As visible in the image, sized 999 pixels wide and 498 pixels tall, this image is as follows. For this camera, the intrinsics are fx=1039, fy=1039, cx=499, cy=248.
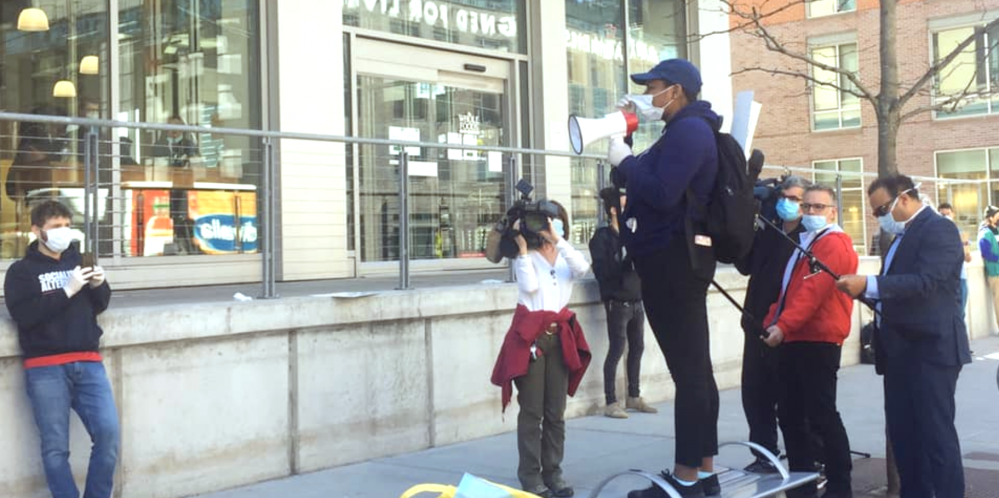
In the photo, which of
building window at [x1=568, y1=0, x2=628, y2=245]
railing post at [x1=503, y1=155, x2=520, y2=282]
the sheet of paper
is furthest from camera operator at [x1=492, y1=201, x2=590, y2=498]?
building window at [x1=568, y1=0, x2=628, y2=245]

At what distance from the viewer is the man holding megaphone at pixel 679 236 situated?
4.68 meters

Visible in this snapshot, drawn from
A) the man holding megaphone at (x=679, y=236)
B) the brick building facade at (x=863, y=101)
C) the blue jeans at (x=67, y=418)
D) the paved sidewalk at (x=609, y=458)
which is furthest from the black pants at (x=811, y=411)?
the brick building facade at (x=863, y=101)

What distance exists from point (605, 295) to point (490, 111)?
403 cm

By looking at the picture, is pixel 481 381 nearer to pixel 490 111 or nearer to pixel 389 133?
pixel 389 133

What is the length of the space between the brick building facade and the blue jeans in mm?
24886

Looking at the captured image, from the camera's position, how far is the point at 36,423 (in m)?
5.97

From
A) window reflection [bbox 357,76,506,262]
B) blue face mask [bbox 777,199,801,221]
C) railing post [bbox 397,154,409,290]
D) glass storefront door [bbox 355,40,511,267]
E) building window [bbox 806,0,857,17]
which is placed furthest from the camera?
building window [bbox 806,0,857,17]

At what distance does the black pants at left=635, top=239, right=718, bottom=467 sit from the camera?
15.7 ft

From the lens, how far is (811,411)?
6.29 m

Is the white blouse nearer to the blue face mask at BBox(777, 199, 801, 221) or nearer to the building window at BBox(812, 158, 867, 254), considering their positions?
the blue face mask at BBox(777, 199, 801, 221)

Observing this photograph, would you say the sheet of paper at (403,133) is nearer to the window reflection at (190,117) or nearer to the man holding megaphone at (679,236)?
the window reflection at (190,117)

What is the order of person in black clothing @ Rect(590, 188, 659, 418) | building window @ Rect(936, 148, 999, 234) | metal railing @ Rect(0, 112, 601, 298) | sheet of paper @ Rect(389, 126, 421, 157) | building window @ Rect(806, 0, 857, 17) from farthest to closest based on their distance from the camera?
building window @ Rect(806, 0, 857, 17) → building window @ Rect(936, 148, 999, 234) → sheet of paper @ Rect(389, 126, 421, 157) → person in black clothing @ Rect(590, 188, 659, 418) → metal railing @ Rect(0, 112, 601, 298)

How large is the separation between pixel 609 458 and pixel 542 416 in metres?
1.38

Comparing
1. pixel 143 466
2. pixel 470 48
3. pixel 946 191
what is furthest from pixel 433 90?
pixel 946 191
